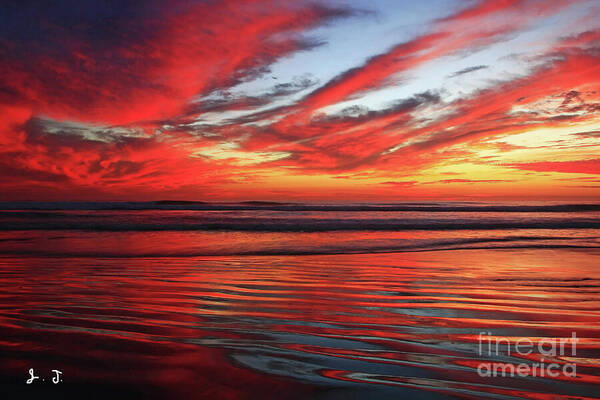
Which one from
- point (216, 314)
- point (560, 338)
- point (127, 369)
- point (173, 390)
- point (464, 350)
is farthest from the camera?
point (216, 314)

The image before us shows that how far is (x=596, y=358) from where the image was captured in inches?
94.5

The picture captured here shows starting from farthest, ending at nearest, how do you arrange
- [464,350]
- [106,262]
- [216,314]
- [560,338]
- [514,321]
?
[106,262] → [216,314] → [514,321] → [560,338] → [464,350]

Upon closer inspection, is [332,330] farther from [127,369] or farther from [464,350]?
[127,369]

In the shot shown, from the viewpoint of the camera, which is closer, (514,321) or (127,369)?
(127,369)

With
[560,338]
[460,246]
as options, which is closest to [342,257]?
[460,246]

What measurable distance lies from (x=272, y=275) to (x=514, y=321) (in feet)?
11.1
